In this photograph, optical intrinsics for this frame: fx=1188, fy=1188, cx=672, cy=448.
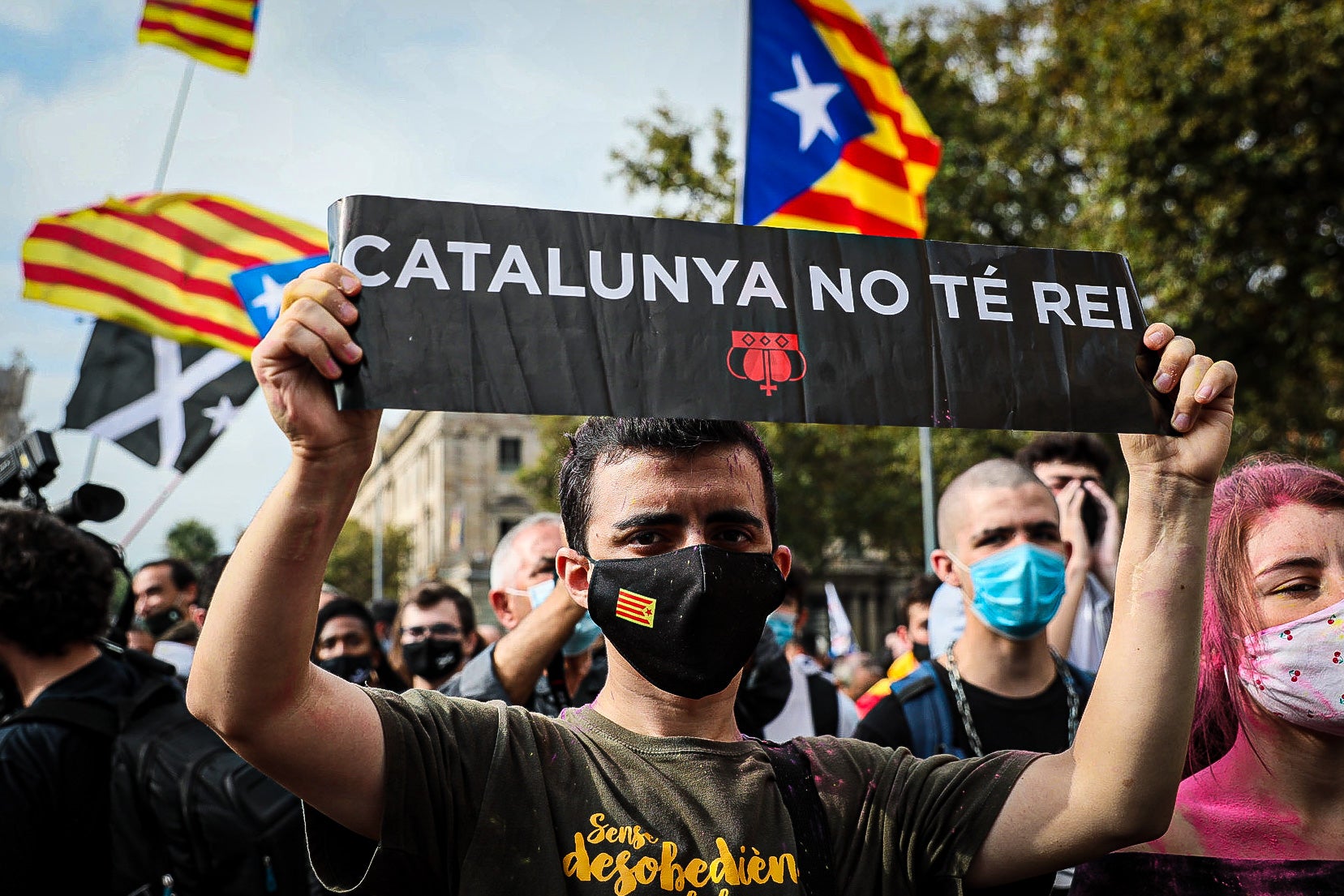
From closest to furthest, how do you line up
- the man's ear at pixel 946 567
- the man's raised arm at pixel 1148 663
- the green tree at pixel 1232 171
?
1. the man's raised arm at pixel 1148 663
2. the man's ear at pixel 946 567
3. the green tree at pixel 1232 171

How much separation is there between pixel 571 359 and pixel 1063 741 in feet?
7.33

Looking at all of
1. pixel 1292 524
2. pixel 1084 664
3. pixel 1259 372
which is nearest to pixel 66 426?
pixel 1084 664

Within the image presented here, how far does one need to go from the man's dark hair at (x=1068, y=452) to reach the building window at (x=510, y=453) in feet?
175

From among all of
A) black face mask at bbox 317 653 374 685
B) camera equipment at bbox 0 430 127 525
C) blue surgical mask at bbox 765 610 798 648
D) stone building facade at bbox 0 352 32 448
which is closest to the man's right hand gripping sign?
camera equipment at bbox 0 430 127 525

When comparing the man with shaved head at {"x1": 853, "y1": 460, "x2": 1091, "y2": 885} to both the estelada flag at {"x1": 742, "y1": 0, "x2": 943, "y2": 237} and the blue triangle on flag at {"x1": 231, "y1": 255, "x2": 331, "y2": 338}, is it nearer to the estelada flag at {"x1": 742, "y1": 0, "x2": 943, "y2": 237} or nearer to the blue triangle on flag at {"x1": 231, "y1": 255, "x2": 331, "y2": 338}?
the estelada flag at {"x1": 742, "y1": 0, "x2": 943, "y2": 237}

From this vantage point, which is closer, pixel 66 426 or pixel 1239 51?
pixel 66 426

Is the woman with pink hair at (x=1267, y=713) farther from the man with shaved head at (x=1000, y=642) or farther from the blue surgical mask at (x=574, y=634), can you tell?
the blue surgical mask at (x=574, y=634)

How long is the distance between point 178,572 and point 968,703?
5.25 meters

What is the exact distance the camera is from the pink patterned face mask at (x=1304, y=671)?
212 cm

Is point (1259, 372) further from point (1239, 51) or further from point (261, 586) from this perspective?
point (261, 586)

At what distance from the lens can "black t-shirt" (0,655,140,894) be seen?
2.89m

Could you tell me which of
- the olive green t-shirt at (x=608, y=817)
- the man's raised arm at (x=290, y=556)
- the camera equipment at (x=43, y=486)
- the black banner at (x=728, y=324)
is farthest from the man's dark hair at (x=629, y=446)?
the camera equipment at (x=43, y=486)

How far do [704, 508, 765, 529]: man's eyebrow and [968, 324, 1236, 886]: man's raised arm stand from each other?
0.60 meters

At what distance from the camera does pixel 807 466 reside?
78.9 feet
